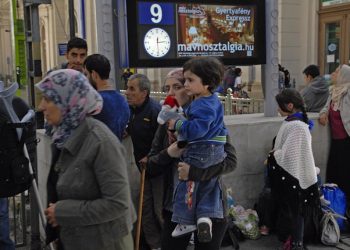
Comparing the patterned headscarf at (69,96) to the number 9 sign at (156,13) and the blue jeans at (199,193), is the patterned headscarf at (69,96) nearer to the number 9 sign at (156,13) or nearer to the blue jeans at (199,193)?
the blue jeans at (199,193)

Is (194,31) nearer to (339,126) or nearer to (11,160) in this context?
(339,126)

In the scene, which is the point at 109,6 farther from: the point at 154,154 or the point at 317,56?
the point at 317,56

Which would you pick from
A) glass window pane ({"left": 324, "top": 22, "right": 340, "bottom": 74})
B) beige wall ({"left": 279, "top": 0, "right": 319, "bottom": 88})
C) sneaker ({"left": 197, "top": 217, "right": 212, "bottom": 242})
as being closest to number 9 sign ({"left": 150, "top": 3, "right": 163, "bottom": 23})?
sneaker ({"left": 197, "top": 217, "right": 212, "bottom": 242})

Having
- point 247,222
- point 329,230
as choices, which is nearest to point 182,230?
point 247,222

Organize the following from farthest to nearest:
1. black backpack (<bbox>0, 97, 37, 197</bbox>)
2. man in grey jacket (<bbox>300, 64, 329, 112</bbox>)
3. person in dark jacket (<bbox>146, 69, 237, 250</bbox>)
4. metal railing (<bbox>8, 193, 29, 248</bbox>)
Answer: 1. man in grey jacket (<bbox>300, 64, 329, 112</bbox>)
2. metal railing (<bbox>8, 193, 29, 248</bbox>)
3. black backpack (<bbox>0, 97, 37, 197</bbox>)
4. person in dark jacket (<bbox>146, 69, 237, 250</bbox>)

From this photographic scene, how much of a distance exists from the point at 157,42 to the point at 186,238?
2288 mm

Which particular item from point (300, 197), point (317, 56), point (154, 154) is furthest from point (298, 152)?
point (317, 56)

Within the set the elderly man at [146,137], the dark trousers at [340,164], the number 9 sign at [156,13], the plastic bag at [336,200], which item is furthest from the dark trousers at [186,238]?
the dark trousers at [340,164]

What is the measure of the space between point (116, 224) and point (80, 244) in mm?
191

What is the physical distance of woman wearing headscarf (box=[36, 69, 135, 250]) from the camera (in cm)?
212

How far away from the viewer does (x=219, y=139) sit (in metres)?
2.90

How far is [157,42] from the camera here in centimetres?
469

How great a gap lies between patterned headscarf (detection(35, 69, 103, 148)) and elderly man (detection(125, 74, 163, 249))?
1.81m

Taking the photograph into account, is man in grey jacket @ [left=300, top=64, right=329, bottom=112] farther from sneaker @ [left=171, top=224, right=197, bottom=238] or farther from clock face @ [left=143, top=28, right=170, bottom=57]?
sneaker @ [left=171, top=224, right=197, bottom=238]
